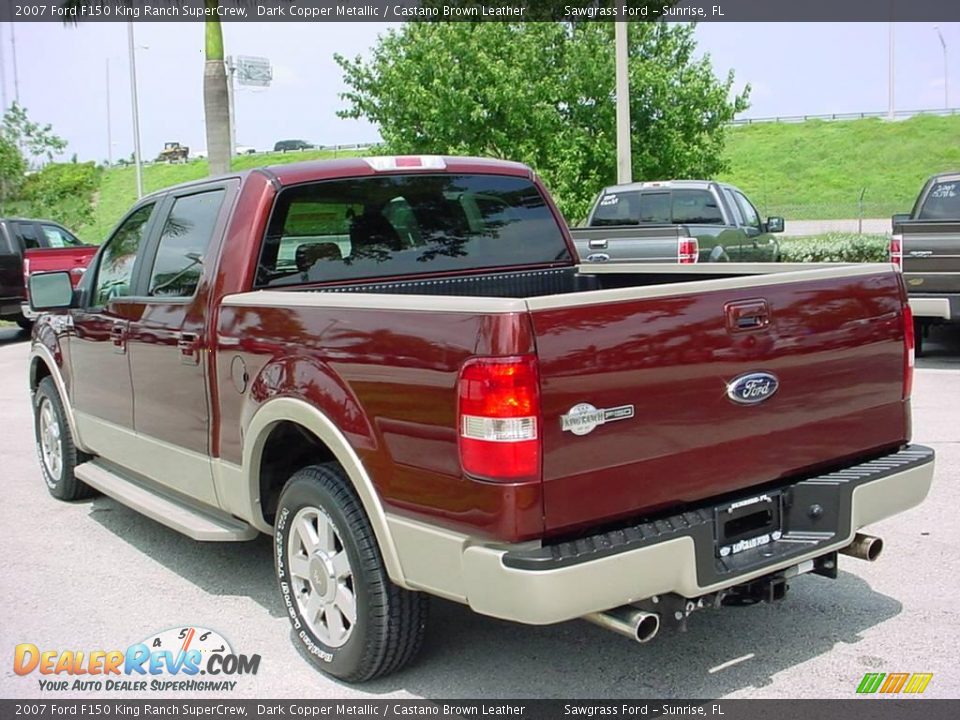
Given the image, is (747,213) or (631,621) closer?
(631,621)

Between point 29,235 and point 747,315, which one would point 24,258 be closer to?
point 29,235

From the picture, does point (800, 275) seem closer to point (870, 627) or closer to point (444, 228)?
point (870, 627)

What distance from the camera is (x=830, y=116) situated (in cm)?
7756

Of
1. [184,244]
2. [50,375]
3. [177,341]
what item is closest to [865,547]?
[177,341]

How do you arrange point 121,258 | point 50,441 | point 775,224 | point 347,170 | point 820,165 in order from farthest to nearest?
point 820,165 → point 775,224 → point 50,441 → point 121,258 → point 347,170

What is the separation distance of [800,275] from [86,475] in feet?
13.6

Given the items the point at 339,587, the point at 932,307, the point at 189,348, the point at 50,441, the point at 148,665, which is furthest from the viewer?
the point at 932,307

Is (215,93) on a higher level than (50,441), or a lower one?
higher

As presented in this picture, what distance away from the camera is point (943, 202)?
11805 millimetres

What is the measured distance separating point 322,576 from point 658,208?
36.3 feet

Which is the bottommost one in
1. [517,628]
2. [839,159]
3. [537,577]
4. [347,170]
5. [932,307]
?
[517,628]

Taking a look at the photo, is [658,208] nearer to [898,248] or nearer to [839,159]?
[898,248]

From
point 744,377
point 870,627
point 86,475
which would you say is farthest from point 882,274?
point 86,475

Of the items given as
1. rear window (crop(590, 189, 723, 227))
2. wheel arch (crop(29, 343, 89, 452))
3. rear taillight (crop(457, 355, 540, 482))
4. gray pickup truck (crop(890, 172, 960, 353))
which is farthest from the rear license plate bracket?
rear window (crop(590, 189, 723, 227))
